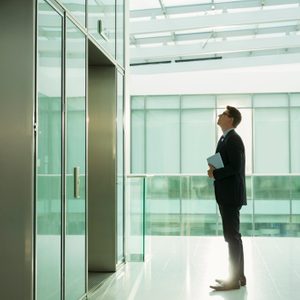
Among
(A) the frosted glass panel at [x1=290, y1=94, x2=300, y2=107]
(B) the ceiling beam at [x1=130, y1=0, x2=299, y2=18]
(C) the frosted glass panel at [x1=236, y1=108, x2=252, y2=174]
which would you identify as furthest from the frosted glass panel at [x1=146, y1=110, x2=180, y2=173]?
(B) the ceiling beam at [x1=130, y1=0, x2=299, y2=18]

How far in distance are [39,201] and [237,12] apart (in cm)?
783

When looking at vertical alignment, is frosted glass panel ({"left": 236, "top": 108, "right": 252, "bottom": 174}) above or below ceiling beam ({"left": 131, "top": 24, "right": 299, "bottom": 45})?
below

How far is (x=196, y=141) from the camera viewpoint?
20562 millimetres

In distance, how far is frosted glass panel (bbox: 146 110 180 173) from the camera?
20.5 m

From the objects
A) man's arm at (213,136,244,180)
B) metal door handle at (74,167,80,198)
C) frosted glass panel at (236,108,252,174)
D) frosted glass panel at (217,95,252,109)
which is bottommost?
metal door handle at (74,167,80,198)

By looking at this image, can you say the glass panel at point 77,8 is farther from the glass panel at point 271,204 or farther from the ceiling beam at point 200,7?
the glass panel at point 271,204

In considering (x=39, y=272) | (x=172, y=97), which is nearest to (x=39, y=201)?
(x=39, y=272)

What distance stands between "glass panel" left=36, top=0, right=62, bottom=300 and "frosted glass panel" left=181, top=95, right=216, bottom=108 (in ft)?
53.0

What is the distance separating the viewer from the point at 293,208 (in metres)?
12.8

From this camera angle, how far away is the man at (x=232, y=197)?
5105 millimetres

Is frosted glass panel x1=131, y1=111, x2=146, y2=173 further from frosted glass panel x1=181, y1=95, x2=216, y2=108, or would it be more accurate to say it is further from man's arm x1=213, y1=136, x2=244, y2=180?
man's arm x1=213, y1=136, x2=244, y2=180

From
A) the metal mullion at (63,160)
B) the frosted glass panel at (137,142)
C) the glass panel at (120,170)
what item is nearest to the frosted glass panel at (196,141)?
the frosted glass panel at (137,142)

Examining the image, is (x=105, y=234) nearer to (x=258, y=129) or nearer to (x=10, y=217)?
(x=10, y=217)

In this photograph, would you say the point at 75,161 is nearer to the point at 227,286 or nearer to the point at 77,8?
the point at 77,8
